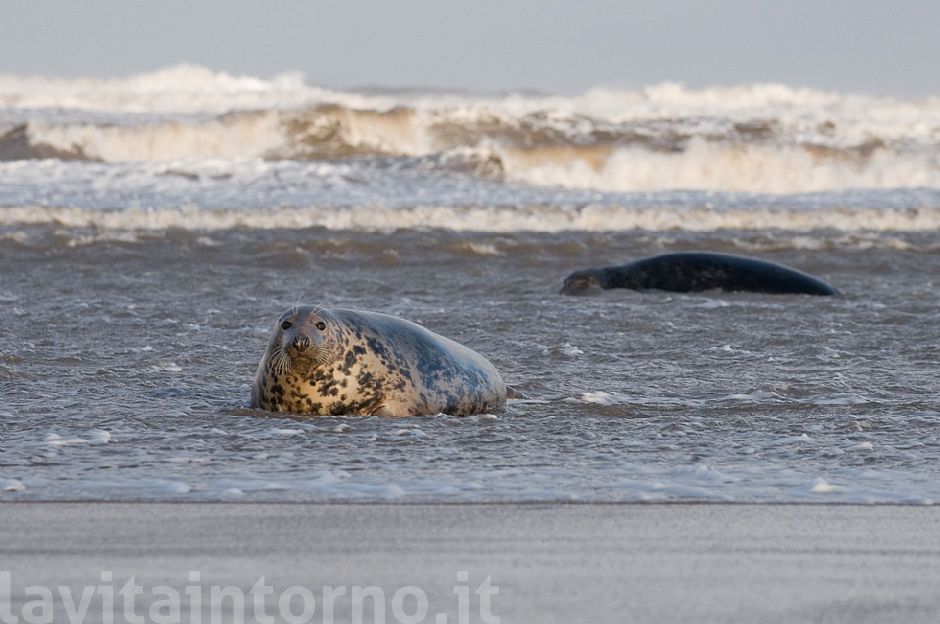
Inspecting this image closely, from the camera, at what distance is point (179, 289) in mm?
9719

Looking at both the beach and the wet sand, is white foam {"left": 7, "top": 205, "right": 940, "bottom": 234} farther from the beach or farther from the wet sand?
the wet sand

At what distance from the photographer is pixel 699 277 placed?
405 inches

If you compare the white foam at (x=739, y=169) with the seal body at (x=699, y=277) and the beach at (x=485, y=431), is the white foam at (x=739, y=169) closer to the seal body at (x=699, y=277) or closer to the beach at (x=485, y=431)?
the beach at (x=485, y=431)

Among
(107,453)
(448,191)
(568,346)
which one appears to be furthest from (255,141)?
(107,453)

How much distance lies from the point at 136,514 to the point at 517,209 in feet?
40.1

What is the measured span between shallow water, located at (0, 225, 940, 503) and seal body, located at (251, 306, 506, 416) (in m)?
0.11

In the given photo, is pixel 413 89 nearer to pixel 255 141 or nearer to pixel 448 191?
pixel 255 141

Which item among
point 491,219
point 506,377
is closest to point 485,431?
point 506,377

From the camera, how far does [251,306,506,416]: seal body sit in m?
5.38

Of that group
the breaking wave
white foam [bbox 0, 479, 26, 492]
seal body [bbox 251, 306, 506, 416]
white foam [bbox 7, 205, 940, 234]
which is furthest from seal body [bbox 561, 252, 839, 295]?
the breaking wave

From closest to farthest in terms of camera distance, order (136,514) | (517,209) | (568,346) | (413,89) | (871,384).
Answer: (136,514) → (871,384) → (568,346) → (517,209) → (413,89)

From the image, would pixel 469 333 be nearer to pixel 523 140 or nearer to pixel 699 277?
pixel 699 277

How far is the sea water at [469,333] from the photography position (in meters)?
4.49

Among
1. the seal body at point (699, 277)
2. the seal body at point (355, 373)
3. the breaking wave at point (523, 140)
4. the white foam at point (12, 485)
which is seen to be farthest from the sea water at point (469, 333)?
the breaking wave at point (523, 140)
